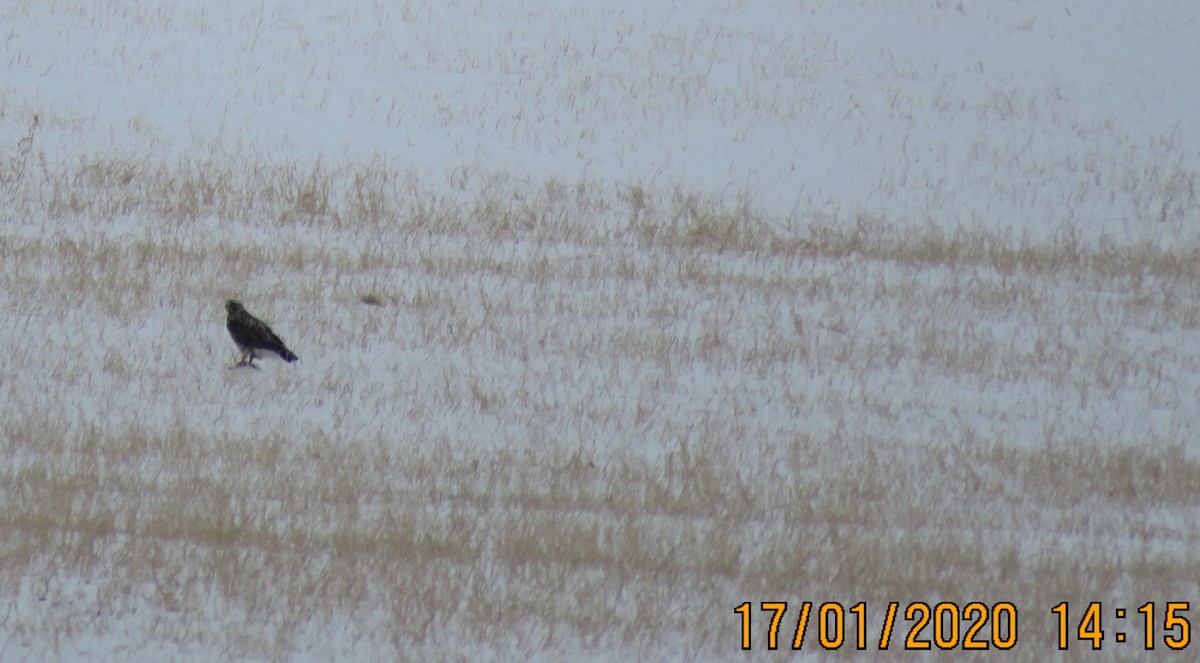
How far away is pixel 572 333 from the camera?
10633 millimetres

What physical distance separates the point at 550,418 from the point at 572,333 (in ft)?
5.59

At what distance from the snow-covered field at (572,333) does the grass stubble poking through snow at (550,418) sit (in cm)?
3

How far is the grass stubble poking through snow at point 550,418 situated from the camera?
648cm

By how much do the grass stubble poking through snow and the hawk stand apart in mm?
173

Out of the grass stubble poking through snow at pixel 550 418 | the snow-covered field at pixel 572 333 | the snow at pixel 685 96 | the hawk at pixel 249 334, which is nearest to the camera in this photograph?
the grass stubble poking through snow at pixel 550 418

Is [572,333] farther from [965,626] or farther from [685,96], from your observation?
[685,96]

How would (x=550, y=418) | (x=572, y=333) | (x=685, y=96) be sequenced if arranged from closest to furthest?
(x=550, y=418), (x=572, y=333), (x=685, y=96)

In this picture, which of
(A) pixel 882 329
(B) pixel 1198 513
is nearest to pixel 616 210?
(A) pixel 882 329

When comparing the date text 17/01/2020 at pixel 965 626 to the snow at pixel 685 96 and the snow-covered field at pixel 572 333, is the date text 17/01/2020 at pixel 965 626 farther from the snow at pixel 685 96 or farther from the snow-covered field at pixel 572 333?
the snow at pixel 685 96
